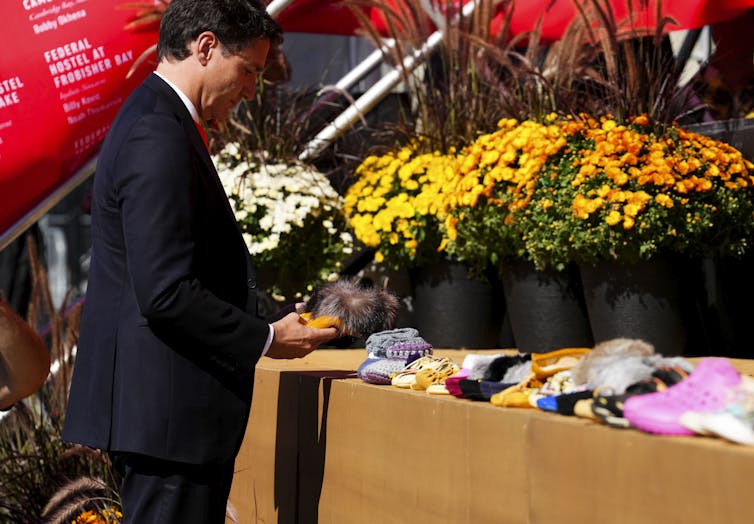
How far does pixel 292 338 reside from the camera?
2.13 m

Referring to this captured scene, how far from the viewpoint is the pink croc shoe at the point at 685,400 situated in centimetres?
151

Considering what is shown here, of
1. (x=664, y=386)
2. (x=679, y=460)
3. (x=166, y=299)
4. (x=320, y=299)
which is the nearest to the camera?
(x=679, y=460)

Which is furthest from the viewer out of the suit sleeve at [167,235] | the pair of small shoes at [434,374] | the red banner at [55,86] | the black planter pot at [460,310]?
the red banner at [55,86]

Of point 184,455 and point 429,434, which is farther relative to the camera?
point 429,434

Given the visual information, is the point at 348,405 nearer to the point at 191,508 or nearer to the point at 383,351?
the point at 383,351

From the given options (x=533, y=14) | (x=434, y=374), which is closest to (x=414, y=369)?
(x=434, y=374)

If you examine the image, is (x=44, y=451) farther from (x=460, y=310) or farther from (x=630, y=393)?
(x=630, y=393)

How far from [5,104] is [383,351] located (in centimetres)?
242

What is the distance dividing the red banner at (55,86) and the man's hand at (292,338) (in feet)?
8.36

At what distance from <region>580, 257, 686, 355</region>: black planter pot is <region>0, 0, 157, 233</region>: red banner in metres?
2.31

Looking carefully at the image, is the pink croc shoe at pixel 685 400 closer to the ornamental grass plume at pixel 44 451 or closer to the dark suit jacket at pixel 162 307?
the dark suit jacket at pixel 162 307

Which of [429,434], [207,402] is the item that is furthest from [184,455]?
[429,434]

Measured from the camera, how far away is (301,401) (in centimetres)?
283

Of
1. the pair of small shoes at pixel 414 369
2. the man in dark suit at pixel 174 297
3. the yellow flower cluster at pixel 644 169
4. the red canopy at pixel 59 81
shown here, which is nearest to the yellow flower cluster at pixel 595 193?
the yellow flower cluster at pixel 644 169
